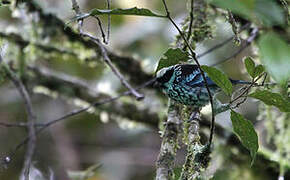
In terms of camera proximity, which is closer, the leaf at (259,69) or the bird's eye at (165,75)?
the leaf at (259,69)

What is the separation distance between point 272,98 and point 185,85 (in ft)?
2.04

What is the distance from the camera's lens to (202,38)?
238 cm

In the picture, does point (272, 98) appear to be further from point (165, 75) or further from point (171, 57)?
point (165, 75)

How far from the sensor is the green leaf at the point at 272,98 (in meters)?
1.31

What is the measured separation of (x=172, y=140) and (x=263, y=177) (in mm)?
1359

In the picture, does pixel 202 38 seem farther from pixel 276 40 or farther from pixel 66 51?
pixel 276 40

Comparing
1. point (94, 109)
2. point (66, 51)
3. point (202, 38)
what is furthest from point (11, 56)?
point (202, 38)

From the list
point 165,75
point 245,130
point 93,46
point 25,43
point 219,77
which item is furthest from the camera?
point 25,43

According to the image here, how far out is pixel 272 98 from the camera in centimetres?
133

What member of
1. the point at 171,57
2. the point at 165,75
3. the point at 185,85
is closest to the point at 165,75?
the point at 165,75

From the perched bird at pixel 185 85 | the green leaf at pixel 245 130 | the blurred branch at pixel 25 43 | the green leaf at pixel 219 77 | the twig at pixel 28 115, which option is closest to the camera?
the green leaf at pixel 219 77

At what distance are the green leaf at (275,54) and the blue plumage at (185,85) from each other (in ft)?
3.69

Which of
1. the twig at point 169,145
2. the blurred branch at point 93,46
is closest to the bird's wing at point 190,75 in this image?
the twig at point 169,145

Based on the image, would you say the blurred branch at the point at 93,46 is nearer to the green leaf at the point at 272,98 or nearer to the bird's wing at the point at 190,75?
the bird's wing at the point at 190,75
